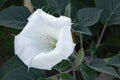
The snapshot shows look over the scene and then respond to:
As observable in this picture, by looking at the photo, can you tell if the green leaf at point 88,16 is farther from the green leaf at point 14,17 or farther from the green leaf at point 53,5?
the green leaf at point 14,17

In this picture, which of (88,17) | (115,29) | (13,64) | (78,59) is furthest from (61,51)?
(115,29)

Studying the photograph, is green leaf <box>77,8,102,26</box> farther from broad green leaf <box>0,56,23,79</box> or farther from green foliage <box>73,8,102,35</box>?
broad green leaf <box>0,56,23,79</box>

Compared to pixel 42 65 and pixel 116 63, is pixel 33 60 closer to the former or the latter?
pixel 42 65

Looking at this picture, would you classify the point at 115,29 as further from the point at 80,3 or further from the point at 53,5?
the point at 53,5

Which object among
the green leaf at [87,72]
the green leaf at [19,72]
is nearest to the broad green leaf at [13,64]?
the green leaf at [19,72]

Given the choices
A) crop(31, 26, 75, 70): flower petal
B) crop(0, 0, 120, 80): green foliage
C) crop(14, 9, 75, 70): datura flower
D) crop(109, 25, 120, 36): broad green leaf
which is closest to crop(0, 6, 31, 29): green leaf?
crop(0, 0, 120, 80): green foliage

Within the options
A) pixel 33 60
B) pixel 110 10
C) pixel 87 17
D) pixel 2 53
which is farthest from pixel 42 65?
pixel 2 53
